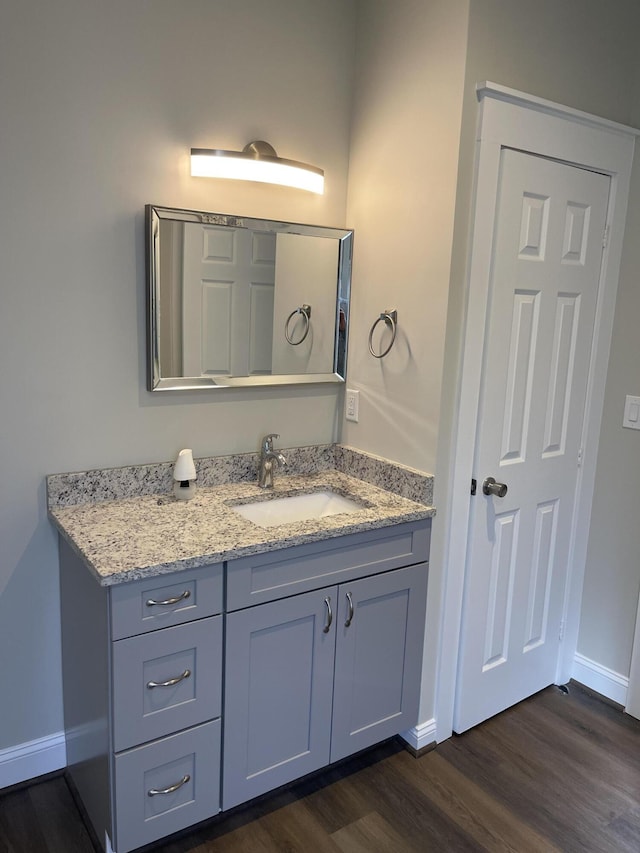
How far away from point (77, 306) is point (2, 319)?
0.20 m

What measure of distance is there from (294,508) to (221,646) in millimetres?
631

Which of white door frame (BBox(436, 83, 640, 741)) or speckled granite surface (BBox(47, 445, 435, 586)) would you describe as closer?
speckled granite surface (BBox(47, 445, 435, 586))

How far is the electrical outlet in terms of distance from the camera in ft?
7.81

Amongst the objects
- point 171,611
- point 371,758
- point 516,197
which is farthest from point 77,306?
point 371,758

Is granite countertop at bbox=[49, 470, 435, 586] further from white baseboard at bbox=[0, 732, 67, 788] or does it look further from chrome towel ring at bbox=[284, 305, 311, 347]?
white baseboard at bbox=[0, 732, 67, 788]

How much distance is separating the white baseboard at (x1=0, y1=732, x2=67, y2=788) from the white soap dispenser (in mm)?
850

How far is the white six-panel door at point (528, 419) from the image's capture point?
2.07 m

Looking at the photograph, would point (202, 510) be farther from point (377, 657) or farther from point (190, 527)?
point (377, 657)

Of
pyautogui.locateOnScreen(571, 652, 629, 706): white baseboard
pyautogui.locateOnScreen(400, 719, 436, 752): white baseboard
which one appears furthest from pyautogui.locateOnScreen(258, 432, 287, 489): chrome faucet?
pyautogui.locateOnScreen(571, 652, 629, 706): white baseboard

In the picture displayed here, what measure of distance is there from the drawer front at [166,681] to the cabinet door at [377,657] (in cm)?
42

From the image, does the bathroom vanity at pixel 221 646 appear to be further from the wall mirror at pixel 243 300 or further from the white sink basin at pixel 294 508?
the wall mirror at pixel 243 300

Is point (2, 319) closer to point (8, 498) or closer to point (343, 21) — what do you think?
point (8, 498)

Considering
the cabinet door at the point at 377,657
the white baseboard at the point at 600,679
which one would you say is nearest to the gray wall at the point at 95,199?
the cabinet door at the point at 377,657

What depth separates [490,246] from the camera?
199 centimetres
